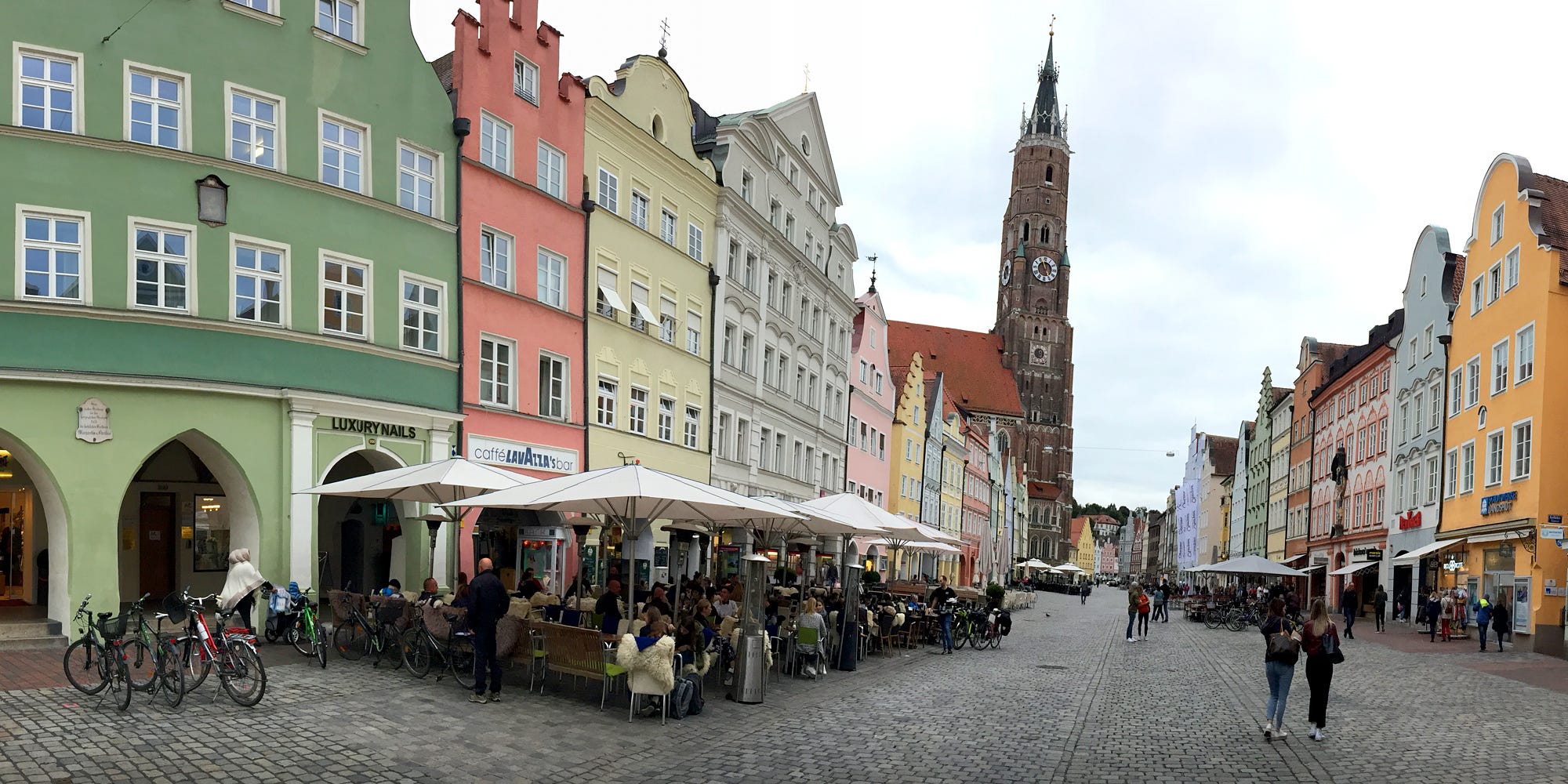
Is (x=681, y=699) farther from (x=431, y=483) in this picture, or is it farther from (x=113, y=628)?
(x=113, y=628)

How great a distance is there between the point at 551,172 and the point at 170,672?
1603cm

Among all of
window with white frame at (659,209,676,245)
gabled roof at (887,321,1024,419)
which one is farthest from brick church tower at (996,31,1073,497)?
window with white frame at (659,209,676,245)

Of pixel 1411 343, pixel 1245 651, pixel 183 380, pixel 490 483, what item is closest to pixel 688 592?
pixel 490 483

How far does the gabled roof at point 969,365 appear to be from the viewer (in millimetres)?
120688

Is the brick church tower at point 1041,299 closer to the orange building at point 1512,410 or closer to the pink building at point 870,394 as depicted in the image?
the pink building at point 870,394

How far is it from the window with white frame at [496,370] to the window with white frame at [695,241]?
28.3ft

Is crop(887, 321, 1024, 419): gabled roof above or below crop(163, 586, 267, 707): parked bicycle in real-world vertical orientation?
above

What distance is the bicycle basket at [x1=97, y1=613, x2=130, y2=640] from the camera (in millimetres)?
11170

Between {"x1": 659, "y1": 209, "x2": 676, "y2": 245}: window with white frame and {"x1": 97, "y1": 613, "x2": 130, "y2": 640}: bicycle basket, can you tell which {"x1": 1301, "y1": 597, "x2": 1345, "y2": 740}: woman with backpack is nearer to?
{"x1": 97, "y1": 613, "x2": 130, "y2": 640}: bicycle basket

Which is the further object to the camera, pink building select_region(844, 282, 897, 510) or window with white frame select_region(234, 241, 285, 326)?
pink building select_region(844, 282, 897, 510)

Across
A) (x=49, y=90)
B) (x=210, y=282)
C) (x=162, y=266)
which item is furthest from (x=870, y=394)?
(x=49, y=90)

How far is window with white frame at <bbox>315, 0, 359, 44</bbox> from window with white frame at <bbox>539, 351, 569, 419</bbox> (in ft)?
24.4

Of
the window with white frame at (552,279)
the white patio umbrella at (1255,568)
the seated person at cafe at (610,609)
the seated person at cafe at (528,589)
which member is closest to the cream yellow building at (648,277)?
the window with white frame at (552,279)

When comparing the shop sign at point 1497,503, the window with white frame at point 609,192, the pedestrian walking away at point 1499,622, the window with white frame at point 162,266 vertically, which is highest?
the window with white frame at point 609,192
